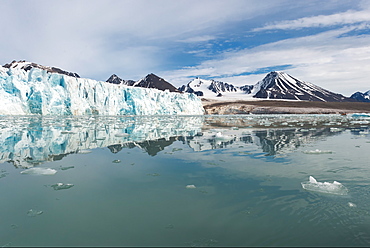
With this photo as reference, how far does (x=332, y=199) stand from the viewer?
3344mm

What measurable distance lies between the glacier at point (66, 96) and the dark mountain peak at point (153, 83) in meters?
117

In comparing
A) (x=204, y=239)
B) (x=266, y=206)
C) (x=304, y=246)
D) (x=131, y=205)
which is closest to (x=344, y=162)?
(x=266, y=206)

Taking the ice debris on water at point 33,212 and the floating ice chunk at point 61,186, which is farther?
the floating ice chunk at point 61,186

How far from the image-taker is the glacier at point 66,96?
3148 centimetres

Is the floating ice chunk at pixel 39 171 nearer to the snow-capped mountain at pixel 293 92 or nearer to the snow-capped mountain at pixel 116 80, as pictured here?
the snow-capped mountain at pixel 293 92

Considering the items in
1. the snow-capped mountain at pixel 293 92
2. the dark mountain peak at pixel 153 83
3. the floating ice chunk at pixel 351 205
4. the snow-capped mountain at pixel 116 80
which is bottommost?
the floating ice chunk at pixel 351 205

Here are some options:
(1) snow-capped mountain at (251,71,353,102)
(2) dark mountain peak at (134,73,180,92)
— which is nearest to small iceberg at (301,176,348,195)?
(2) dark mountain peak at (134,73,180,92)

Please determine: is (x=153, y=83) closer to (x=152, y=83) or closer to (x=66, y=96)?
(x=152, y=83)

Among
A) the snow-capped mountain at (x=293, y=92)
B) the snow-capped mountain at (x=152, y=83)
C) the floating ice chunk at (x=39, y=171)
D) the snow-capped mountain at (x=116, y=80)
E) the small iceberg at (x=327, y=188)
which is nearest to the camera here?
the small iceberg at (x=327, y=188)

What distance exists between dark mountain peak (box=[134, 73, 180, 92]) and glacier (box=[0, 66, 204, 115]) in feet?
384

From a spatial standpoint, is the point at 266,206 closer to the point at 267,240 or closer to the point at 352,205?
the point at 267,240

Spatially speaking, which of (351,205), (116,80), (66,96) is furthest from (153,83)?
(351,205)

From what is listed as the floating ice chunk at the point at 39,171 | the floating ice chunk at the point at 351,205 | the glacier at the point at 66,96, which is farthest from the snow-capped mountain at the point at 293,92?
the floating ice chunk at the point at 39,171

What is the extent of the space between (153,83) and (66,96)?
444ft
